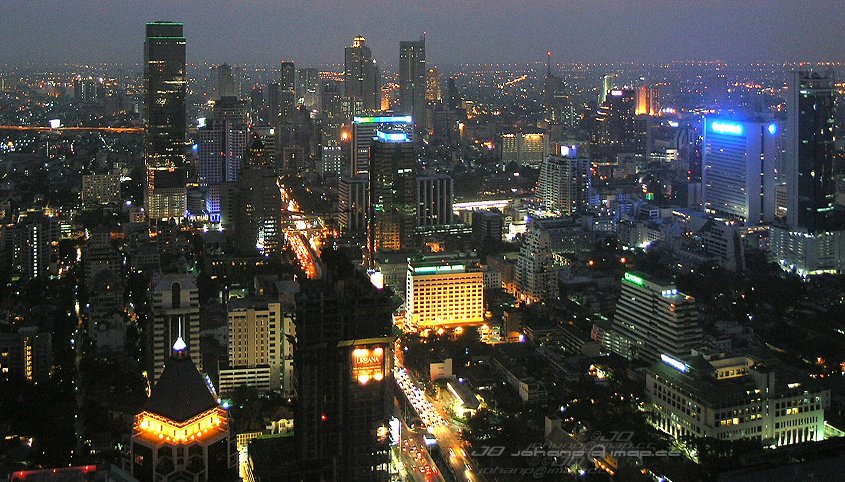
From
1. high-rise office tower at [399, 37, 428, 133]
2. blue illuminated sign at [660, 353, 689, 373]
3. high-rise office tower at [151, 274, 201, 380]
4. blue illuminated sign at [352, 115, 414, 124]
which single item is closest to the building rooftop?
high-rise office tower at [151, 274, 201, 380]

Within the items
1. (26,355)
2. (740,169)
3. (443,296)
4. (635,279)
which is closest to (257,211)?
(443,296)

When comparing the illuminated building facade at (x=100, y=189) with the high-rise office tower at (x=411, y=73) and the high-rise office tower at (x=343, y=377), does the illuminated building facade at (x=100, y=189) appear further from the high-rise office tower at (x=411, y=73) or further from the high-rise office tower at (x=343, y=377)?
the high-rise office tower at (x=343, y=377)

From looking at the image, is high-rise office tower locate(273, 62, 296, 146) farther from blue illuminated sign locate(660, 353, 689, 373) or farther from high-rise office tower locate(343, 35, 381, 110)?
blue illuminated sign locate(660, 353, 689, 373)

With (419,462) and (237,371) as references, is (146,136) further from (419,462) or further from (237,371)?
(419,462)

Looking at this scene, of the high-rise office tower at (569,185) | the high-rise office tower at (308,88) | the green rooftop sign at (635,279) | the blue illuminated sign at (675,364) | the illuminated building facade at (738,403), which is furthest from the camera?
the high-rise office tower at (308,88)

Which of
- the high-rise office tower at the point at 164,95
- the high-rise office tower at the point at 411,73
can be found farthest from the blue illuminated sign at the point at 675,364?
the high-rise office tower at the point at 411,73

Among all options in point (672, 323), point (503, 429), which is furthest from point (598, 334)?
point (503, 429)

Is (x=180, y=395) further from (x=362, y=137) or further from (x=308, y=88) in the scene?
(x=308, y=88)
